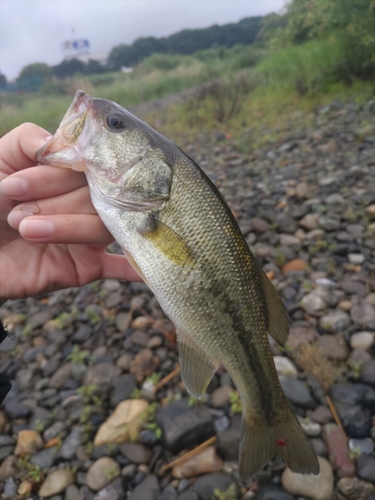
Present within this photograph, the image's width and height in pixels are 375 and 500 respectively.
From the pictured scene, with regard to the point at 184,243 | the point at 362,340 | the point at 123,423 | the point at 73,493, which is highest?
the point at 184,243

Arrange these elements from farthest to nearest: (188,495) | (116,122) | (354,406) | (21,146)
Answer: (354,406), (188,495), (21,146), (116,122)

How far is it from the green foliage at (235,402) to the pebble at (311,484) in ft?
1.70

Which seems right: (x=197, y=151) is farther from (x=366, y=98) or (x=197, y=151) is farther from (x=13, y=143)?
(x=13, y=143)

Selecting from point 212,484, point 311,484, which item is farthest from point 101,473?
point 311,484

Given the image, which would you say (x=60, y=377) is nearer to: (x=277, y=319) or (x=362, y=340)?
(x=277, y=319)

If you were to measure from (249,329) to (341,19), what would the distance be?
35.2ft

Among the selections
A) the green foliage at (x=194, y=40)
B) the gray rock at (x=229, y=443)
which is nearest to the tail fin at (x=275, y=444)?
the gray rock at (x=229, y=443)

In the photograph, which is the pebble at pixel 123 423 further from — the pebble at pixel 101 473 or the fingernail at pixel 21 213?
the fingernail at pixel 21 213

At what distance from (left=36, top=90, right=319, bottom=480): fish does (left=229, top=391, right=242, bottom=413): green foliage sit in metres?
0.79

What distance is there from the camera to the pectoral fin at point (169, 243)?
176 cm

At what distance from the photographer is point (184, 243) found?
5.78 ft

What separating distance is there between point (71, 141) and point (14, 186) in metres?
0.35

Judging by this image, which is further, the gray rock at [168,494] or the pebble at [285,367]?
the pebble at [285,367]

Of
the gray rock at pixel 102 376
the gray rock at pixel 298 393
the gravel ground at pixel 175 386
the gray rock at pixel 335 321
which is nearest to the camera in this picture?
the gravel ground at pixel 175 386
